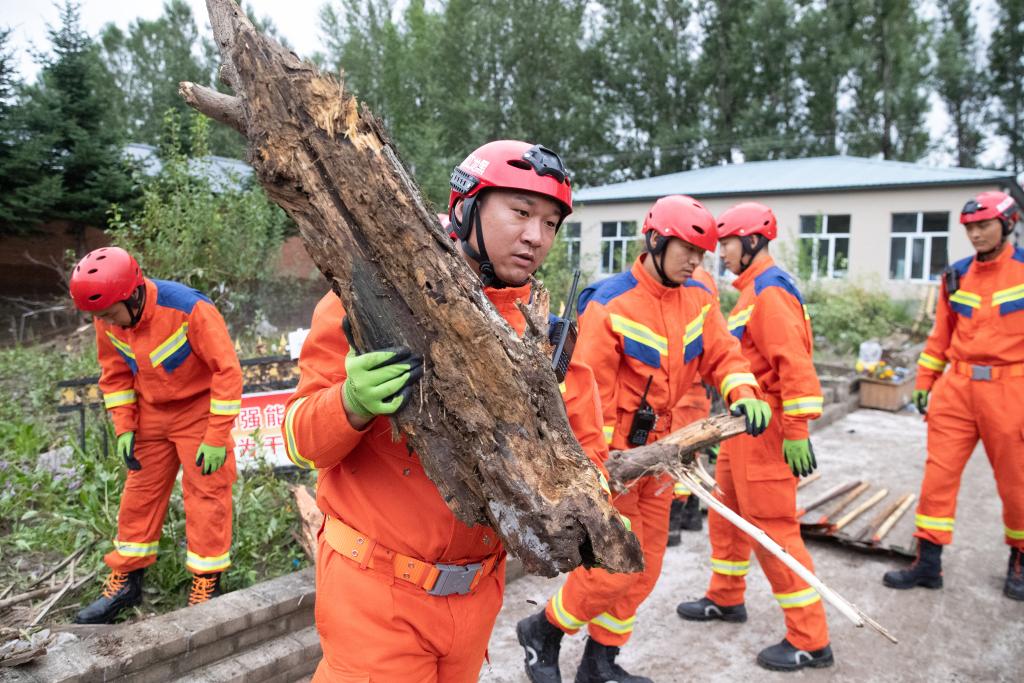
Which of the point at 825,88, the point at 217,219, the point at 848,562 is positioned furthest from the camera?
the point at 825,88

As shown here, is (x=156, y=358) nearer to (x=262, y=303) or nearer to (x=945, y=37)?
(x=262, y=303)

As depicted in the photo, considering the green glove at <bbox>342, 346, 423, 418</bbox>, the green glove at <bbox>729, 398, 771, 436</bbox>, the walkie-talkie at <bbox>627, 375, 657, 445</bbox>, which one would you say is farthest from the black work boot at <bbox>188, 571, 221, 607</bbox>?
the green glove at <bbox>729, 398, 771, 436</bbox>

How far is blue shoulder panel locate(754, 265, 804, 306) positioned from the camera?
13.5 feet

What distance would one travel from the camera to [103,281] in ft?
12.4

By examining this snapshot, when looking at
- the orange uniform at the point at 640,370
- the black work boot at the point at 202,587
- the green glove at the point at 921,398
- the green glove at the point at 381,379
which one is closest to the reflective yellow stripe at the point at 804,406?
the orange uniform at the point at 640,370

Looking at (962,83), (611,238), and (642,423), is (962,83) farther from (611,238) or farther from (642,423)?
(642,423)

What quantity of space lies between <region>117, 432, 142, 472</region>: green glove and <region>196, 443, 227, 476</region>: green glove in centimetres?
40

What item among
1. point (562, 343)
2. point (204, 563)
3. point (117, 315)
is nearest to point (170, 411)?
point (117, 315)

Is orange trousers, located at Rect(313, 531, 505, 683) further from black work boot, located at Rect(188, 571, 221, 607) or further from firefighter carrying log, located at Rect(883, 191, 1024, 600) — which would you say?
firefighter carrying log, located at Rect(883, 191, 1024, 600)

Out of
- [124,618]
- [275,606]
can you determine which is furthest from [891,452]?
[124,618]

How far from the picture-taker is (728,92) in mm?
37312

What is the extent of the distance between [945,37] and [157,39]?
4112 cm

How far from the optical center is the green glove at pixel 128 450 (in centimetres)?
405

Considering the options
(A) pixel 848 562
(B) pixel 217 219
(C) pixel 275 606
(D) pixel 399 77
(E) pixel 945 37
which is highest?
(E) pixel 945 37
